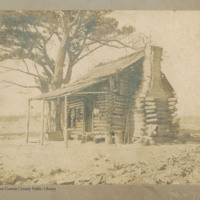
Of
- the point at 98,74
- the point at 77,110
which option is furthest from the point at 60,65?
the point at 77,110

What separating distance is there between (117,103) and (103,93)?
1.39 ft

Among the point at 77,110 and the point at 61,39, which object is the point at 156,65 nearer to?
the point at 77,110

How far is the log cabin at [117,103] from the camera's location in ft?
21.7

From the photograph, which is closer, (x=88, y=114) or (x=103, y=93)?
(x=103, y=93)

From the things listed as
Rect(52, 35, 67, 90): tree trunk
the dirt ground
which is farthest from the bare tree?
the dirt ground

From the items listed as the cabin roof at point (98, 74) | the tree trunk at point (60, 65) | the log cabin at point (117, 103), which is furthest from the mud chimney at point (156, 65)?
the tree trunk at point (60, 65)

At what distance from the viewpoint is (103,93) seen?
22.0 feet

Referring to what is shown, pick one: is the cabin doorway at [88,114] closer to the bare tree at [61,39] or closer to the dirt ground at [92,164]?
the dirt ground at [92,164]

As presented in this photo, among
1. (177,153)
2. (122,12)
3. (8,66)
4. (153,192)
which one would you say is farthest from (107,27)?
(153,192)

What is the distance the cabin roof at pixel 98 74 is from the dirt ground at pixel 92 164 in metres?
1.24

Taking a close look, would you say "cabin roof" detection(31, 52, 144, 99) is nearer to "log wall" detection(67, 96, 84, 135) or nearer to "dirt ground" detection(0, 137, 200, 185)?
"log wall" detection(67, 96, 84, 135)

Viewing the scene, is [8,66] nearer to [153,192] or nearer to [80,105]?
[80,105]

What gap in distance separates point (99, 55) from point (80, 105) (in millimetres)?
1335

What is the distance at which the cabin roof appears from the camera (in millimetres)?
6665
